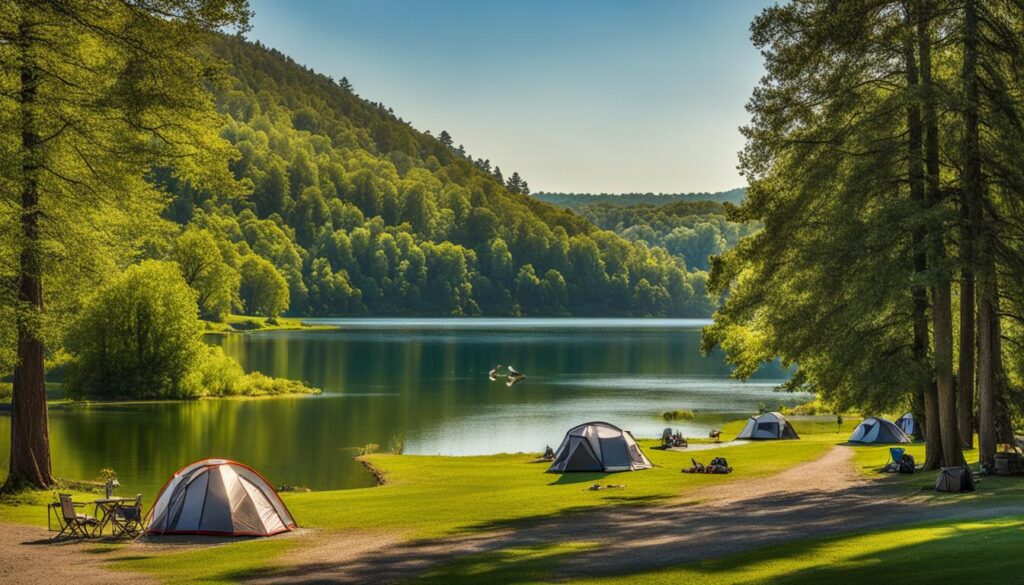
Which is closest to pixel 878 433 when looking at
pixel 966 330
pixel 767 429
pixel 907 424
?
pixel 767 429

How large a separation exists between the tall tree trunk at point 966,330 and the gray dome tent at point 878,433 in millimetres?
15093

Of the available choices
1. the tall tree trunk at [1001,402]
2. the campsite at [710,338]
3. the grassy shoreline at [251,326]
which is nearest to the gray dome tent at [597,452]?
the campsite at [710,338]

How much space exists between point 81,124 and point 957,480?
2430 cm

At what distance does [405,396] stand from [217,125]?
46.4 meters

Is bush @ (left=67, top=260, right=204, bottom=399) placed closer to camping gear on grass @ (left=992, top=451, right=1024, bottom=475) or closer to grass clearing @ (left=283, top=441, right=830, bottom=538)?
grass clearing @ (left=283, top=441, right=830, bottom=538)

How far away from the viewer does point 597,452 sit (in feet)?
119

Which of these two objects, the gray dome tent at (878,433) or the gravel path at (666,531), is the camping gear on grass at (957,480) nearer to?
the gravel path at (666,531)

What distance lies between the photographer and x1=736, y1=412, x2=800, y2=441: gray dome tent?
50.0m

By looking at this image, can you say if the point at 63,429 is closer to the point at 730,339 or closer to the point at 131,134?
the point at 131,134

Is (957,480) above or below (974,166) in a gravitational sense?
below

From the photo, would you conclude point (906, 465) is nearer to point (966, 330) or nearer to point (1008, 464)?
point (1008, 464)

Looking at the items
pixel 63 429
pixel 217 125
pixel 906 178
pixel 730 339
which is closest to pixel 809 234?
pixel 906 178

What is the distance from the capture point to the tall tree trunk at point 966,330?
26.3 metres

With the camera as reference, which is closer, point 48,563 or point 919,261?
point 48,563
